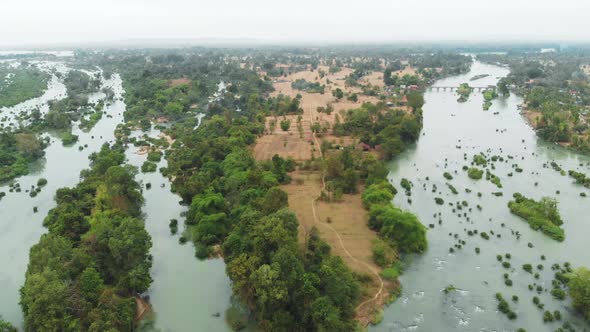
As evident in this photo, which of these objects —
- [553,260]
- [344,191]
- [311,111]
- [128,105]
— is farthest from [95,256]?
[128,105]

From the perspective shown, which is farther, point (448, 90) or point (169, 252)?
point (448, 90)

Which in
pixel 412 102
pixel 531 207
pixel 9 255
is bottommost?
pixel 9 255

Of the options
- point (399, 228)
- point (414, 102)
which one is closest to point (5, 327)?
point (399, 228)

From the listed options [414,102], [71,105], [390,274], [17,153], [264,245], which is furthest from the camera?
[71,105]

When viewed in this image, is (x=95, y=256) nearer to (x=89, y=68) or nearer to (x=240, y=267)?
(x=240, y=267)

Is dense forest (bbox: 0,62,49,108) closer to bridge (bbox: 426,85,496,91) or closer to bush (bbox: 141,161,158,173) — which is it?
bush (bbox: 141,161,158,173)

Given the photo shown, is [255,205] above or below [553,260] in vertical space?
above

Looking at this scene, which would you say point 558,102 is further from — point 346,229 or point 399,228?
point 346,229
